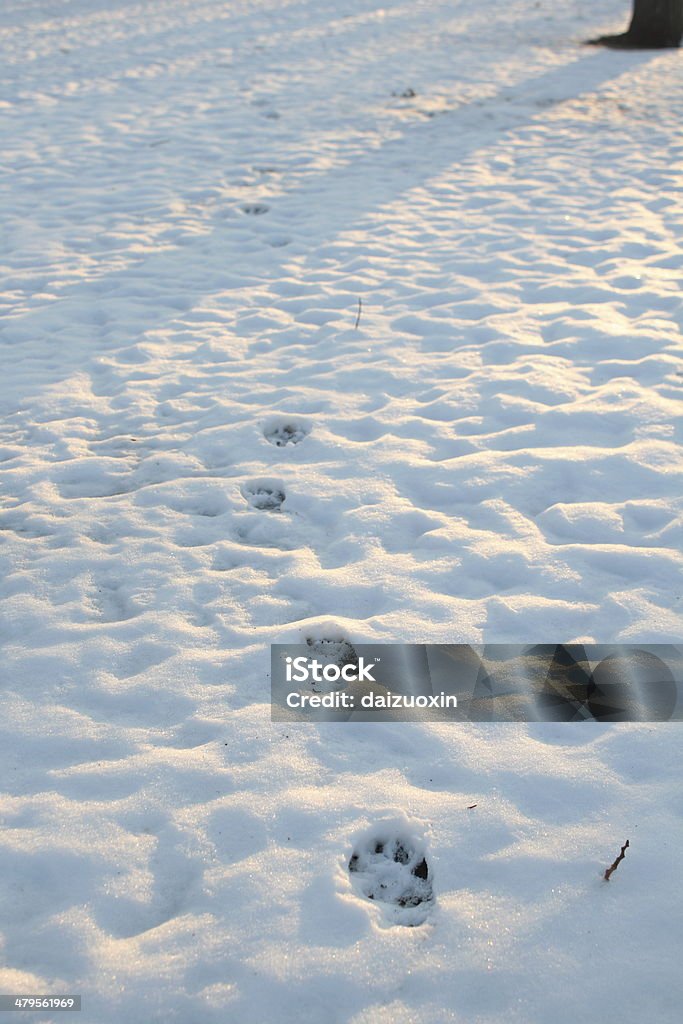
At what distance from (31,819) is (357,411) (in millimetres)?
2379

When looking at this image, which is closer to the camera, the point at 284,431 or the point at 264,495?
the point at 264,495

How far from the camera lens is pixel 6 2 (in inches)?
494

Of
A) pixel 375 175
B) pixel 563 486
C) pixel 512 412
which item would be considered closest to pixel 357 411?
pixel 512 412

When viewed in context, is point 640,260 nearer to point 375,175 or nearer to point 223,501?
point 375,175

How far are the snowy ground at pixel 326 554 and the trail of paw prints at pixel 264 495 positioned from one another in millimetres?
19

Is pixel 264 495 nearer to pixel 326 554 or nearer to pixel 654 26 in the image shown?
pixel 326 554

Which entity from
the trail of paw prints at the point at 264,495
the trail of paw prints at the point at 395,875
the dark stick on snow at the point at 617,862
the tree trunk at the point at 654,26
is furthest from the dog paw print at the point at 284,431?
the tree trunk at the point at 654,26

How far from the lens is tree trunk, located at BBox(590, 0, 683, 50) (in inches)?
391

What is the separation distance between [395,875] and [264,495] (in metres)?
1.73

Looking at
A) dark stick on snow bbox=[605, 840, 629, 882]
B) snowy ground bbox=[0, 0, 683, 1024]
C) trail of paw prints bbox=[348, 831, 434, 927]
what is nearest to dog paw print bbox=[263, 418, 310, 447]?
snowy ground bbox=[0, 0, 683, 1024]

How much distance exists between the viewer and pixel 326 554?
3.04m

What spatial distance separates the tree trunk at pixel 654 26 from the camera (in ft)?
32.6

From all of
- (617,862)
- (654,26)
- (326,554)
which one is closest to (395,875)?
(617,862)

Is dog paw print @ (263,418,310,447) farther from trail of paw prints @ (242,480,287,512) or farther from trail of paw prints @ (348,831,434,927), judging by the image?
trail of paw prints @ (348,831,434,927)
